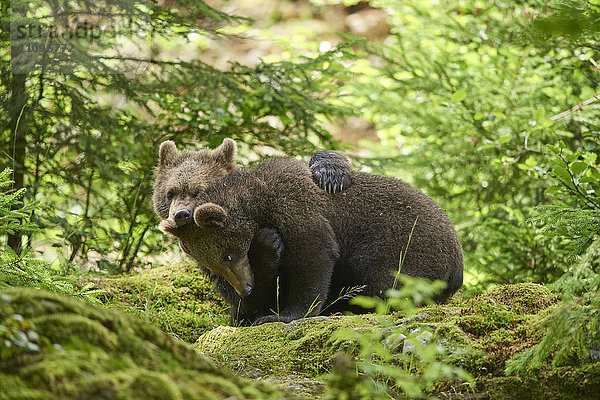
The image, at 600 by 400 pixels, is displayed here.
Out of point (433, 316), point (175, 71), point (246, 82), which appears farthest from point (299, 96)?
point (433, 316)

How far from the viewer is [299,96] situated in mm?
7723

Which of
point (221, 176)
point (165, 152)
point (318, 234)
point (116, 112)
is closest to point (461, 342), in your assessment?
point (318, 234)

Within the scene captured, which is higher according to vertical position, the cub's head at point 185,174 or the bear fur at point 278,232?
the cub's head at point 185,174

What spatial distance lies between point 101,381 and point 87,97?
240 inches

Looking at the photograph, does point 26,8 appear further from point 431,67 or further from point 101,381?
point 101,381

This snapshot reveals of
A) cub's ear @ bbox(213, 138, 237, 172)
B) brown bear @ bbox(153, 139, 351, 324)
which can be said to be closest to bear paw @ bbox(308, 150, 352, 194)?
brown bear @ bbox(153, 139, 351, 324)

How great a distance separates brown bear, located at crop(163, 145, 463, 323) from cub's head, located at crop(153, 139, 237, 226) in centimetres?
14

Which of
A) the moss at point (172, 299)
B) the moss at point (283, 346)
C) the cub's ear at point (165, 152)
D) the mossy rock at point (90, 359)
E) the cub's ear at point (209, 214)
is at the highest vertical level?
the mossy rock at point (90, 359)

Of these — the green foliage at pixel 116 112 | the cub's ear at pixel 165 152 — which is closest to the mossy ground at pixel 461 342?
the cub's ear at pixel 165 152

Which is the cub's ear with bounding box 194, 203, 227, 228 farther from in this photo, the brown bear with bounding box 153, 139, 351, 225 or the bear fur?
the brown bear with bounding box 153, 139, 351, 225

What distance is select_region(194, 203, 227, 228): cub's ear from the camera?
4602 millimetres

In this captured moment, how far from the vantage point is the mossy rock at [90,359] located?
167 centimetres

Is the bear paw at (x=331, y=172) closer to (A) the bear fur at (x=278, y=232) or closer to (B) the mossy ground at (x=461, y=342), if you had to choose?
(A) the bear fur at (x=278, y=232)

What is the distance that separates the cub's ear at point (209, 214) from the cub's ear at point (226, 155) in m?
0.90
